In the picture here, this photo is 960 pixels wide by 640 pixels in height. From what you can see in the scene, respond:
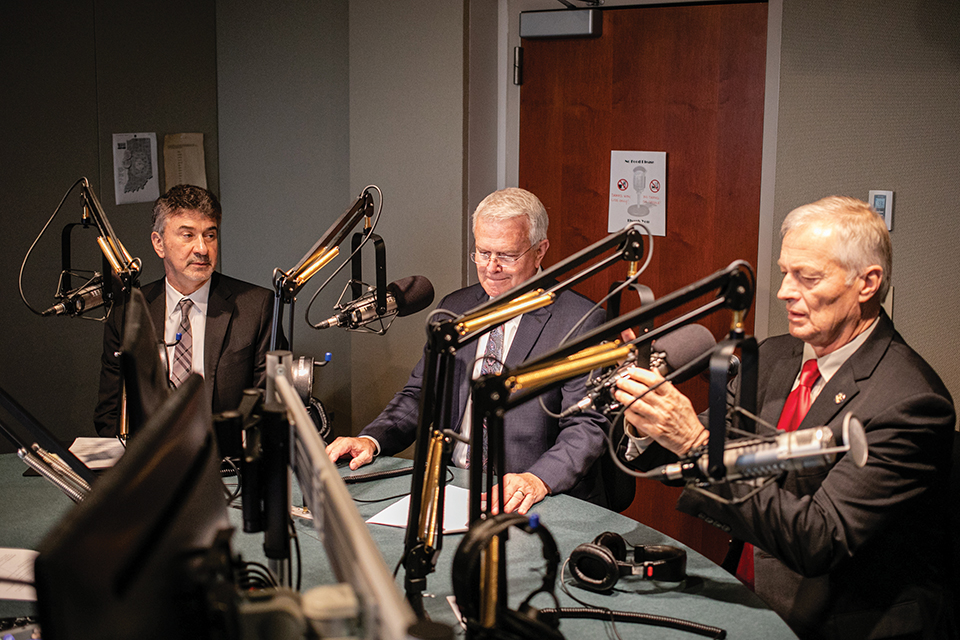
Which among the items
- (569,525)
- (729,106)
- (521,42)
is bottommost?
(569,525)

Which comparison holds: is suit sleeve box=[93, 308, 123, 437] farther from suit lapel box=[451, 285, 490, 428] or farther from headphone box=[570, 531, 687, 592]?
Answer: headphone box=[570, 531, 687, 592]

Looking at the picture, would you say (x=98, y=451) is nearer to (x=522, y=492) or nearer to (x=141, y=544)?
(x=522, y=492)

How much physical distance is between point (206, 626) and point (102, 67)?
3182 millimetres

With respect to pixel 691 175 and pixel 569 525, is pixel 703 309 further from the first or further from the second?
pixel 691 175

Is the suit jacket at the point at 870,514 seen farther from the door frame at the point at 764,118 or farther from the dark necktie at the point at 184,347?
the dark necktie at the point at 184,347

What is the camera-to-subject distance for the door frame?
306 cm

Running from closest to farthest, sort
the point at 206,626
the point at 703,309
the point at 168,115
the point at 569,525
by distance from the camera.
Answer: the point at 206,626, the point at 703,309, the point at 569,525, the point at 168,115

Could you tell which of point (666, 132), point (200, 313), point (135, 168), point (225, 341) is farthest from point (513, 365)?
point (135, 168)

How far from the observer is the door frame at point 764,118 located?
10.0 ft

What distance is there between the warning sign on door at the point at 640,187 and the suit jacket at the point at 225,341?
4.66 feet

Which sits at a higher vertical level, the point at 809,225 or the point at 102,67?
the point at 102,67

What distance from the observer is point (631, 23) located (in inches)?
132

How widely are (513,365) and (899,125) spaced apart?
60.4 inches

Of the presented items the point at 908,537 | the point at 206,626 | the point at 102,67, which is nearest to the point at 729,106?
the point at 908,537
